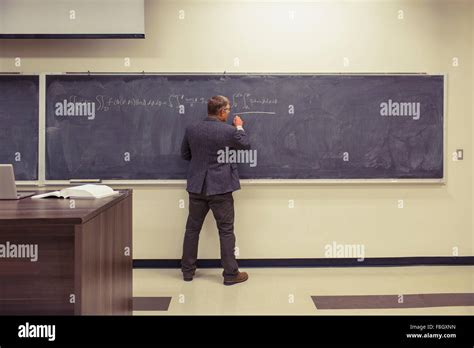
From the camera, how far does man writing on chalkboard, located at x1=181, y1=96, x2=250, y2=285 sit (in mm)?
3584

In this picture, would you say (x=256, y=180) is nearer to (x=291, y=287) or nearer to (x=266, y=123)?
(x=266, y=123)

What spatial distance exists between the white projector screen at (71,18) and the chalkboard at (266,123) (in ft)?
1.29

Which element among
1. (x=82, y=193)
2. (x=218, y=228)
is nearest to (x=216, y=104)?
(x=218, y=228)

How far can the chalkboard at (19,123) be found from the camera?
13.1 feet

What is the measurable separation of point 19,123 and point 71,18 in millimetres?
1045

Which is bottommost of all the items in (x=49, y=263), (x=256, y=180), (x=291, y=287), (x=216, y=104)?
(x=291, y=287)

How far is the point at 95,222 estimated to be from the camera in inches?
70.6

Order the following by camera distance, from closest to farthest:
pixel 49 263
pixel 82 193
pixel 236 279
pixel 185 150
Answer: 1. pixel 49 263
2. pixel 82 193
3. pixel 236 279
4. pixel 185 150

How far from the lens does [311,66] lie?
13.4ft

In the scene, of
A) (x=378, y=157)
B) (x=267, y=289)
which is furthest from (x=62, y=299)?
(x=378, y=157)

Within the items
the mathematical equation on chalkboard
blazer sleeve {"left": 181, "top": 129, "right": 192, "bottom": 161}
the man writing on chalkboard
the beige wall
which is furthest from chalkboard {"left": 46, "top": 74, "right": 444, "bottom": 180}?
the man writing on chalkboard

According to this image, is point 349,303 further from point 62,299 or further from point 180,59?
point 180,59

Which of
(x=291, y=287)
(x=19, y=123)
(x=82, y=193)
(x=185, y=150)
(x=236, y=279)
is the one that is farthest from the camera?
(x=19, y=123)

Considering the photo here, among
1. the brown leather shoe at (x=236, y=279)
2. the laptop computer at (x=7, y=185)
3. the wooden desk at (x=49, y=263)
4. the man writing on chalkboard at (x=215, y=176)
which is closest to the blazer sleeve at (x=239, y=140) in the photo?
the man writing on chalkboard at (x=215, y=176)
